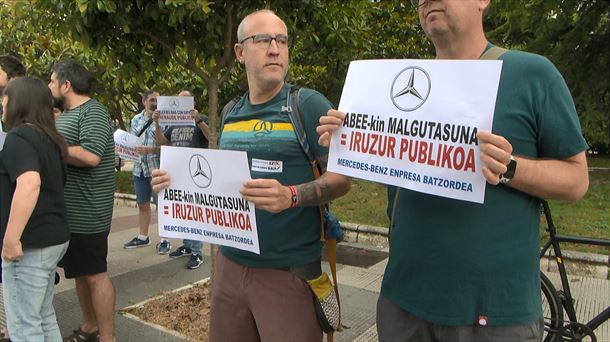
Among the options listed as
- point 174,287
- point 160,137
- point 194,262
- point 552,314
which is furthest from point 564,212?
point 160,137

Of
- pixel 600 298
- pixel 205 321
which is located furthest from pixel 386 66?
pixel 600 298

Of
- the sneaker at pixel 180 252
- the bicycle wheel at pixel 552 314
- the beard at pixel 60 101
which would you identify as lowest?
the sneaker at pixel 180 252

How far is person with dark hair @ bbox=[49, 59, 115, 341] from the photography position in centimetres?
320

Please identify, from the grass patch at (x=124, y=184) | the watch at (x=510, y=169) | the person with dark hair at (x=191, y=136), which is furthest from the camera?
the grass patch at (x=124, y=184)

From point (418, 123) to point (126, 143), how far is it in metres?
4.23

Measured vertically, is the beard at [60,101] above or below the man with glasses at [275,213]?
above

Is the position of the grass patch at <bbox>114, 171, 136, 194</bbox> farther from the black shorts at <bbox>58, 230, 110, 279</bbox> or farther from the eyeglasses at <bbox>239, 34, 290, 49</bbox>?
the eyeglasses at <bbox>239, 34, 290, 49</bbox>

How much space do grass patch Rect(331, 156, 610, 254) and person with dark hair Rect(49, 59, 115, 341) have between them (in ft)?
14.2

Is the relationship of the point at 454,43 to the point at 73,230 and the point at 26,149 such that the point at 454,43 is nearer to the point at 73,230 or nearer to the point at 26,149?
the point at 26,149

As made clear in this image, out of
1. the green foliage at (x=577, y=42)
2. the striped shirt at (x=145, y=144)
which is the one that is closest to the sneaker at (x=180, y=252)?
the striped shirt at (x=145, y=144)

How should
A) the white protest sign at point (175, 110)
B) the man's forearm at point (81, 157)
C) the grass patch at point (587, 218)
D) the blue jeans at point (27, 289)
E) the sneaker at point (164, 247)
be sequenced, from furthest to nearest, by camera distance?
the grass patch at point (587, 218) → the sneaker at point (164, 247) → the white protest sign at point (175, 110) → the man's forearm at point (81, 157) → the blue jeans at point (27, 289)

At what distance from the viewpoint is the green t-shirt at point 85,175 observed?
3182 mm

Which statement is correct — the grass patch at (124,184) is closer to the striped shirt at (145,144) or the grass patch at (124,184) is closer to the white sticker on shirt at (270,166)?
Result: the striped shirt at (145,144)

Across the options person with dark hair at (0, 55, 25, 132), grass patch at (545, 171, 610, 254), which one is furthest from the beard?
grass patch at (545, 171, 610, 254)
